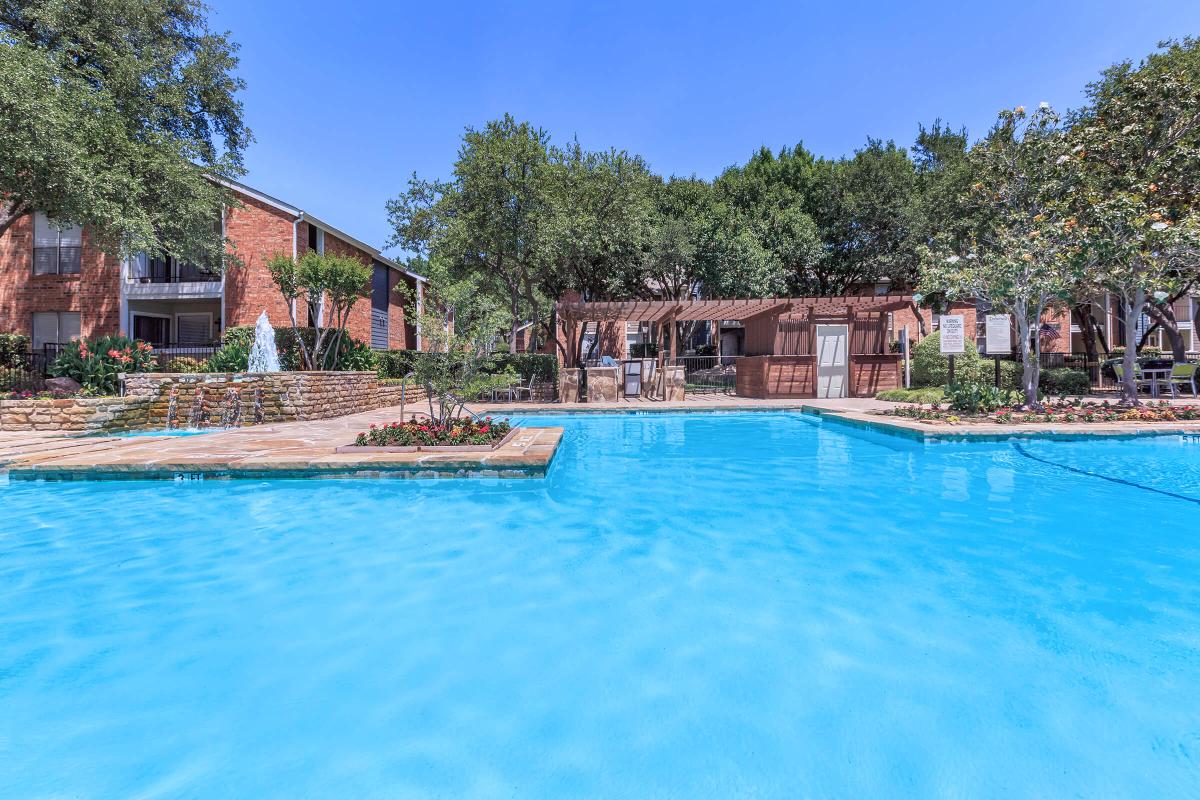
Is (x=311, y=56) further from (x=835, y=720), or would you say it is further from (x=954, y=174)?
(x=954, y=174)

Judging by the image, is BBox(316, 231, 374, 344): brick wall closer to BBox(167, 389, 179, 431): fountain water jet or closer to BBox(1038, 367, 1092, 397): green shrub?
BBox(167, 389, 179, 431): fountain water jet

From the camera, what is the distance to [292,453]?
7.44 metres

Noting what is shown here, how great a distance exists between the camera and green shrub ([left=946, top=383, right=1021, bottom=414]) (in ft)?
35.8

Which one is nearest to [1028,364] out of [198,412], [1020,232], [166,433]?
[1020,232]

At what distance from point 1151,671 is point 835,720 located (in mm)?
1650

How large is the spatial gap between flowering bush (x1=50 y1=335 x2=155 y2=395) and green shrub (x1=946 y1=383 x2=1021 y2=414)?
1670 cm

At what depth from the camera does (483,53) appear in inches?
575

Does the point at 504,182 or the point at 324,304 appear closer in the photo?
the point at 504,182

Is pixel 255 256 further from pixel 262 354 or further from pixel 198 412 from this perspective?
pixel 198 412

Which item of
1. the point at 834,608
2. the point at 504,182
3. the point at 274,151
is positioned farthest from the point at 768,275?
the point at 834,608

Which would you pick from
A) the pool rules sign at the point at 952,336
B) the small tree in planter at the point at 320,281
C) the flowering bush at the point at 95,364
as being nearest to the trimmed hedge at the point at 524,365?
the small tree in planter at the point at 320,281

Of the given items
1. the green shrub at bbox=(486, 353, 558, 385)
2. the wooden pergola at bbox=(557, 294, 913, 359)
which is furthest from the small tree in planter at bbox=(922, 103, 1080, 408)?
the green shrub at bbox=(486, 353, 558, 385)

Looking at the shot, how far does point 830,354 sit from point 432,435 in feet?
44.9

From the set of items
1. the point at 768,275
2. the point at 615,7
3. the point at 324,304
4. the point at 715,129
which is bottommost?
the point at 324,304
